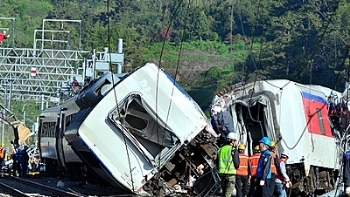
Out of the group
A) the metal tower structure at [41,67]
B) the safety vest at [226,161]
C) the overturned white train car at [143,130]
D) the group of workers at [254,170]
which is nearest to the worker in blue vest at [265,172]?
the group of workers at [254,170]

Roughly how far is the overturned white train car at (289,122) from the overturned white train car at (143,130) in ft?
2.77

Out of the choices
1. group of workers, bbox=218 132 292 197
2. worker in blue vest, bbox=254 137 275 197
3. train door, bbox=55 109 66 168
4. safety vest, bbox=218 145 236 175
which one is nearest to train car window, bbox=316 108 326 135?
group of workers, bbox=218 132 292 197

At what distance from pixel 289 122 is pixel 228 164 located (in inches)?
138

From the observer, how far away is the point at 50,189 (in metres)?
24.2

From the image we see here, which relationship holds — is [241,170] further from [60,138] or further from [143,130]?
[60,138]

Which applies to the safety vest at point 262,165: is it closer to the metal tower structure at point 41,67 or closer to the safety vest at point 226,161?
the safety vest at point 226,161

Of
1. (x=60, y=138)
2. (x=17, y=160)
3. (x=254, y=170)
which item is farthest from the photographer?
(x=17, y=160)

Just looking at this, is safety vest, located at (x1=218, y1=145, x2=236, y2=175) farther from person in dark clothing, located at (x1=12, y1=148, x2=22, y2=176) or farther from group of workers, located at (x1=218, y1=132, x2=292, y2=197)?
person in dark clothing, located at (x1=12, y1=148, x2=22, y2=176)

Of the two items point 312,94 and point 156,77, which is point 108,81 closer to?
point 156,77

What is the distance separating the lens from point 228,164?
53.1 ft

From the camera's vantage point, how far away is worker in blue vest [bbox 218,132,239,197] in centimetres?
1611

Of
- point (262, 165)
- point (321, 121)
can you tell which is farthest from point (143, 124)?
point (262, 165)

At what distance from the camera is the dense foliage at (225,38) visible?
48.3 m

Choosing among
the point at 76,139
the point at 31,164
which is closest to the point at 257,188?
the point at 76,139
